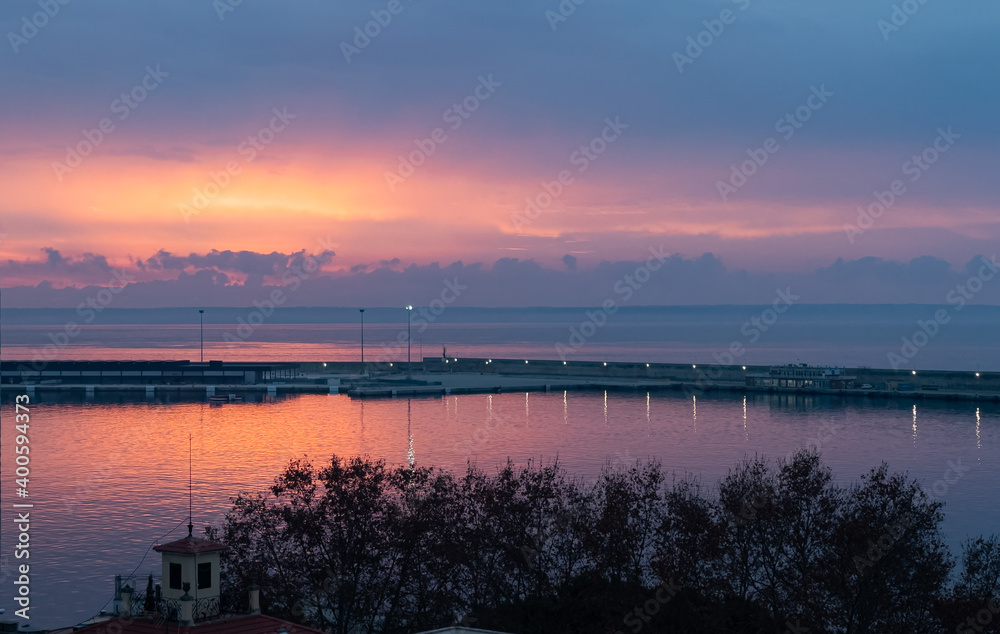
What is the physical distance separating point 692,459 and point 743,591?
37.4m

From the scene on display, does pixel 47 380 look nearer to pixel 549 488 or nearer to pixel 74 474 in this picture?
pixel 74 474

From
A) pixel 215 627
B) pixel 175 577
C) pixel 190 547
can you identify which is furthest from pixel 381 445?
pixel 215 627

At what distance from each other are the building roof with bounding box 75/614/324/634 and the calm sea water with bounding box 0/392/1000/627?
46.2 feet

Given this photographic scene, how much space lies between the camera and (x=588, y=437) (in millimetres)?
76375

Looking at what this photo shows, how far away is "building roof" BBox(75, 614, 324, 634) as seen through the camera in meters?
19.2

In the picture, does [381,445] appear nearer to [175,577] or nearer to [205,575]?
[205,575]

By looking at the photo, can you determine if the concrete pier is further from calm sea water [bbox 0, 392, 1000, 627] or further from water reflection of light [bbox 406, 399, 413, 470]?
water reflection of light [bbox 406, 399, 413, 470]

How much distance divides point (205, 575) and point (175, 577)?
55cm

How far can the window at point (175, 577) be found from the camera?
20484mm

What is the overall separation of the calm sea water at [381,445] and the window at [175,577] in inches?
545

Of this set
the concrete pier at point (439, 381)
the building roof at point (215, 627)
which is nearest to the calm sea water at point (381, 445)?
the concrete pier at point (439, 381)

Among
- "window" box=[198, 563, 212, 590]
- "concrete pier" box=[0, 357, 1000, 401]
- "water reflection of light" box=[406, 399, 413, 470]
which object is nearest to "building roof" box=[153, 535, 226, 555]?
"window" box=[198, 563, 212, 590]

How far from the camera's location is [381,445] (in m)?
72.2

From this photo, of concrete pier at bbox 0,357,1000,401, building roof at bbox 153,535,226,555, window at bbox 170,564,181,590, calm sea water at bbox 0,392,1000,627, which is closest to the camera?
building roof at bbox 153,535,226,555
